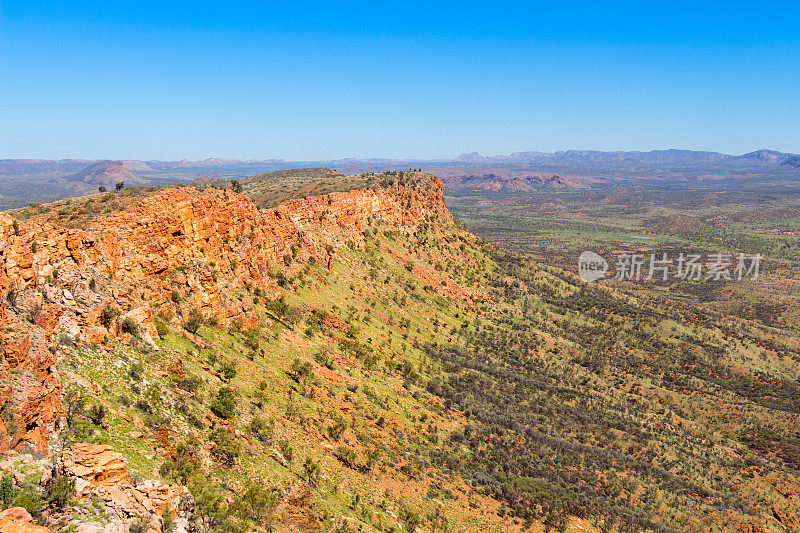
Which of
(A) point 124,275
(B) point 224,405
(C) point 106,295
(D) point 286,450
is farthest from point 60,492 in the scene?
(A) point 124,275

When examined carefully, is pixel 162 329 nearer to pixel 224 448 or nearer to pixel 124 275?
pixel 124 275

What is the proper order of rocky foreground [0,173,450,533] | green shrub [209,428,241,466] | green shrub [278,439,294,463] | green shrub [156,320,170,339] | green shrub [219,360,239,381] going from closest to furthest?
rocky foreground [0,173,450,533], green shrub [209,428,241,466], green shrub [278,439,294,463], green shrub [156,320,170,339], green shrub [219,360,239,381]

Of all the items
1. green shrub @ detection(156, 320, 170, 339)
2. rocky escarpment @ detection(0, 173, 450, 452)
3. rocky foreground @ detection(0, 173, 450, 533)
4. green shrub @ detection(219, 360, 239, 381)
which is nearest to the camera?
rocky foreground @ detection(0, 173, 450, 533)

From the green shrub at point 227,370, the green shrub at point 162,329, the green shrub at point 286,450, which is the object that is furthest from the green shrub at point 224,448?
the green shrub at point 162,329

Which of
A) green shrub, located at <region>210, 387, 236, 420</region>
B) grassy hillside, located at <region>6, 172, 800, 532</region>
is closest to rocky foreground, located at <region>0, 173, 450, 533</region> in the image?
grassy hillside, located at <region>6, 172, 800, 532</region>

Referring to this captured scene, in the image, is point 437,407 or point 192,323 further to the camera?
point 437,407

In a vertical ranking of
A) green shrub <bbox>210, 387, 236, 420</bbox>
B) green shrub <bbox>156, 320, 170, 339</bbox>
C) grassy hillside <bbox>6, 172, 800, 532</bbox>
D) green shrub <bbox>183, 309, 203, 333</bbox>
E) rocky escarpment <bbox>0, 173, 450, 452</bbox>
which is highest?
rocky escarpment <bbox>0, 173, 450, 452</bbox>

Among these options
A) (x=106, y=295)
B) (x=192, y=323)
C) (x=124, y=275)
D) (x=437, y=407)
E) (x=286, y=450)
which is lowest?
(x=437, y=407)

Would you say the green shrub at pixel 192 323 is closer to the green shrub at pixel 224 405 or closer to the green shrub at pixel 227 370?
the green shrub at pixel 227 370

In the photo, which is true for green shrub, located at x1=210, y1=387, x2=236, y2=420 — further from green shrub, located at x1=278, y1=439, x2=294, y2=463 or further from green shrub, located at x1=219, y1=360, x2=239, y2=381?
green shrub, located at x1=278, y1=439, x2=294, y2=463
